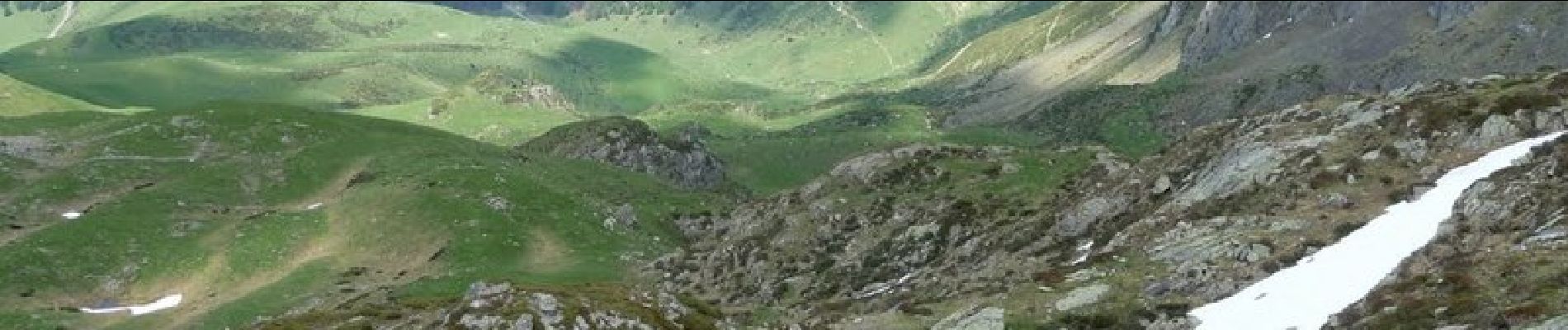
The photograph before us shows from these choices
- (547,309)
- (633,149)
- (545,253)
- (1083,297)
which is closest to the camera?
(547,309)

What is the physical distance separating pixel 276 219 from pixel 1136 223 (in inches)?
2725

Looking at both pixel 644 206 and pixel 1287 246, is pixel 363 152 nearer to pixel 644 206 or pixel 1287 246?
pixel 644 206

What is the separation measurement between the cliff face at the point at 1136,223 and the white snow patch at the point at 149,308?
3524cm

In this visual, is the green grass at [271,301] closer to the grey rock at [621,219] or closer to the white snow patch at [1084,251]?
the grey rock at [621,219]

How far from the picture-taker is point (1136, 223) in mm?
53906

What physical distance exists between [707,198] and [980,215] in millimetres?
60402

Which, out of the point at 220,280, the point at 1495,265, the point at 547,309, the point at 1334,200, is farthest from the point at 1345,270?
the point at 220,280

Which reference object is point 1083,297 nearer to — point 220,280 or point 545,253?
point 545,253

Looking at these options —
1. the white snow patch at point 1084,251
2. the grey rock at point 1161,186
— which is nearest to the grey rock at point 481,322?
the white snow patch at point 1084,251

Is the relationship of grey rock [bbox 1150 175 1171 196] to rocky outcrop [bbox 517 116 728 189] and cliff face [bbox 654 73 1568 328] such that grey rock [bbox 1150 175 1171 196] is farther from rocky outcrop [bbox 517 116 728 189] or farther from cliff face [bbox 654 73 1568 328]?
rocky outcrop [bbox 517 116 728 189]

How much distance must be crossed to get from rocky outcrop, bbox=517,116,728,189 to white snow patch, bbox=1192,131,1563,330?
12389 cm

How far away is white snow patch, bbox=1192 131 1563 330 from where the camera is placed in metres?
37.1

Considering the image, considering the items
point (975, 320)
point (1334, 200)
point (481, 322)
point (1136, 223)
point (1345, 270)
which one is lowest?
point (975, 320)

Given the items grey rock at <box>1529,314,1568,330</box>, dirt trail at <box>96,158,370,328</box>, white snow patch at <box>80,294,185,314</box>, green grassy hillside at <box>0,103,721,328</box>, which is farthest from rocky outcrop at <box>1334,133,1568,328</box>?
white snow patch at <box>80,294,185,314</box>
